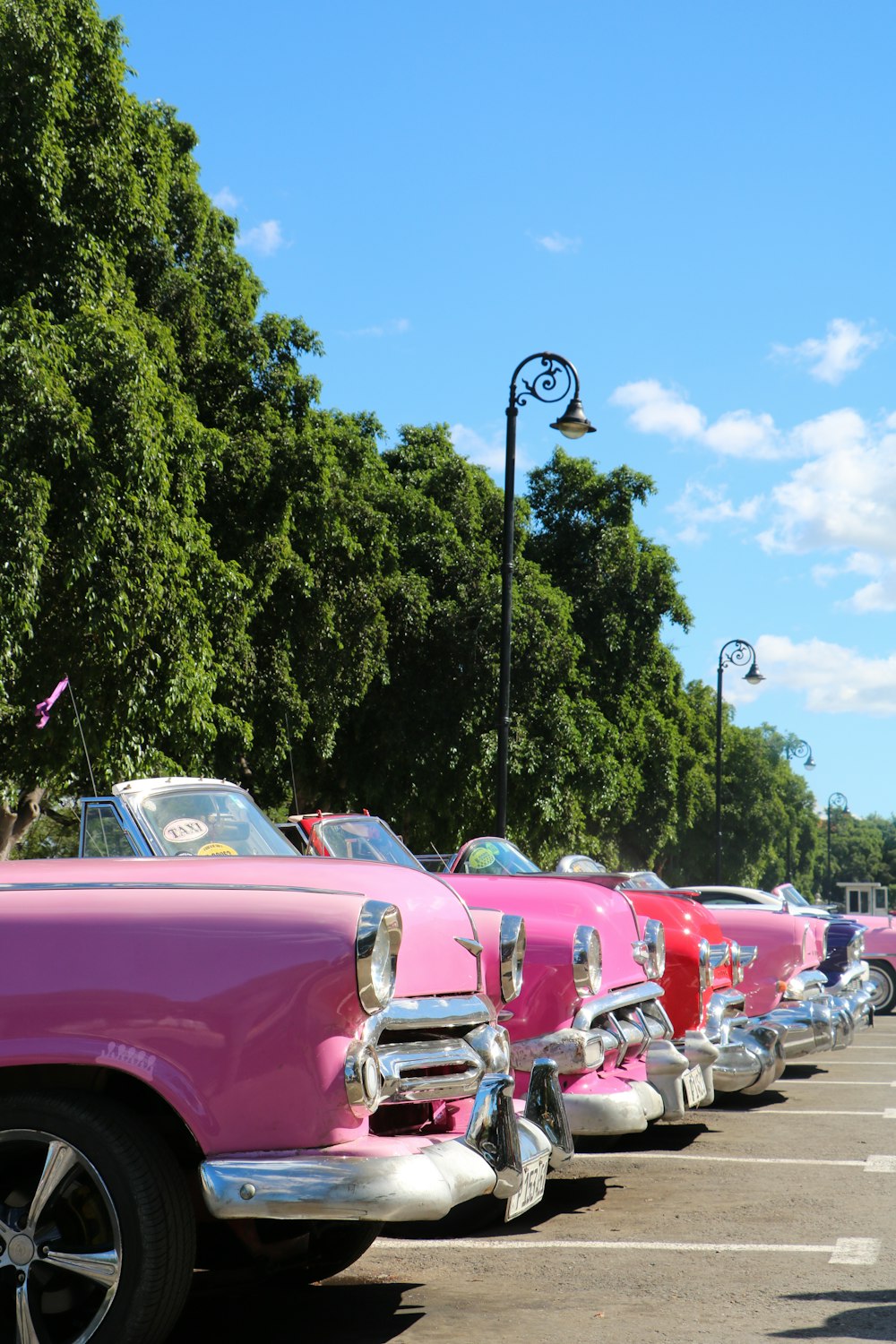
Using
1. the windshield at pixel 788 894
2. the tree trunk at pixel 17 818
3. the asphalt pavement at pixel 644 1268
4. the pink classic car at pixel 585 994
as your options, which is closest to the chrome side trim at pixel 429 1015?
the asphalt pavement at pixel 644 1268

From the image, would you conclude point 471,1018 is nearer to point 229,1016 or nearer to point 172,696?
point 229,1016

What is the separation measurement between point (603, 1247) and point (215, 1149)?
9.17 ft

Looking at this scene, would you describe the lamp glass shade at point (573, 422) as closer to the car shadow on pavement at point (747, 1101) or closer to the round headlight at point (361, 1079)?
the car shadow on pavement at point (747, 1101)

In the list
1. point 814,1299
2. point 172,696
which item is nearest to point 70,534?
point 172,696

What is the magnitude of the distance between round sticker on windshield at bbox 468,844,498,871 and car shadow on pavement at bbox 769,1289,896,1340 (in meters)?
3.75

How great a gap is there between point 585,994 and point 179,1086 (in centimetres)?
320

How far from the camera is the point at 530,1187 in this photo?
4.96 meters

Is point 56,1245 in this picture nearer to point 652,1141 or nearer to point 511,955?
point 511,955

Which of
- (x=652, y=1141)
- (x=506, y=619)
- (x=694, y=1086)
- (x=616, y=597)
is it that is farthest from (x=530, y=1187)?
(x=616, y=597)

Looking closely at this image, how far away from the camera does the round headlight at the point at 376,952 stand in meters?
4.17

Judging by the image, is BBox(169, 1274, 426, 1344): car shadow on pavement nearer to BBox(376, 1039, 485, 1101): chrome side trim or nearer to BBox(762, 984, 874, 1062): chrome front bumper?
BBox(376, 1039, 485, 1101): chrome side trim

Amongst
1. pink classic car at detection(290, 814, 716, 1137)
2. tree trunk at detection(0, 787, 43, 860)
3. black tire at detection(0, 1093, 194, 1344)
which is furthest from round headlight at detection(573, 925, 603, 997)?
tree trunk at detection(0, 787, 43, 860)

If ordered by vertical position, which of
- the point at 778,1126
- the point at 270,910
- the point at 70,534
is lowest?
the point at 778,1126

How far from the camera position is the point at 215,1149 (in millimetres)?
4043
